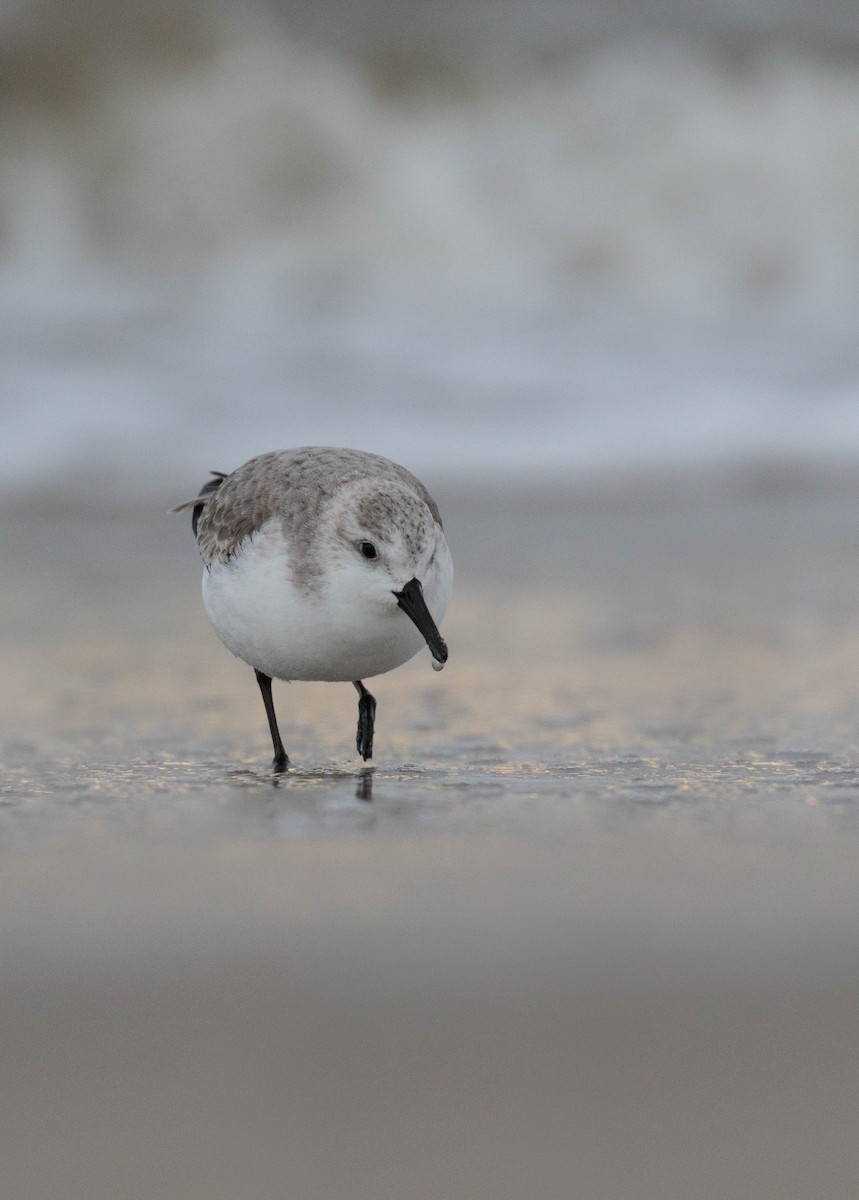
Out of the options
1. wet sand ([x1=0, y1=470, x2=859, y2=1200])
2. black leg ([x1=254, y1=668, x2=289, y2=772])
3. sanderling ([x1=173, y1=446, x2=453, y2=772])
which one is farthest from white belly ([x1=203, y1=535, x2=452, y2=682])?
wet sand ([x1=0, y1=470, x2=859, y2=1200])

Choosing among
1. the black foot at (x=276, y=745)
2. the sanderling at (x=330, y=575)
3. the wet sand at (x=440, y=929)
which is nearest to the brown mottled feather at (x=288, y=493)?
the sanderling at (x=330, y=575)

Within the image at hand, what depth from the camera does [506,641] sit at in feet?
18.4

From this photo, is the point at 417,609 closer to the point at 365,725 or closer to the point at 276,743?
the point at 365,725

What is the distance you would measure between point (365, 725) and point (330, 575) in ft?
1.77

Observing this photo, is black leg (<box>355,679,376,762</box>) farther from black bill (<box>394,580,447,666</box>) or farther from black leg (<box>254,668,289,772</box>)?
black bill (<box>394,580,447,666</box>)

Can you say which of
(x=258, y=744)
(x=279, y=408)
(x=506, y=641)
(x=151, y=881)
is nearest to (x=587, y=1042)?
(x=151, y=881)

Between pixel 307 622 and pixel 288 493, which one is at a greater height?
pixel 288 493

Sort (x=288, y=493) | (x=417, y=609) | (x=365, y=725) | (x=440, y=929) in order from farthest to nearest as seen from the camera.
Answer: (x=365, y=725)
(x=288, y=493)
(x=417, y=609)
(x=440, y=929)

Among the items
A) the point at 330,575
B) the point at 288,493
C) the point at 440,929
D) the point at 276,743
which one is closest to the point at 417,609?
the point at 330,575

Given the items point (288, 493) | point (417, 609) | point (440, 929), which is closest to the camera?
point (440, 929)

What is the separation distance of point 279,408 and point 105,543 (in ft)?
11.0

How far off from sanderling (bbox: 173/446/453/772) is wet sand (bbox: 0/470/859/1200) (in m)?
0.31

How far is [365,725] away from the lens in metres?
3.84

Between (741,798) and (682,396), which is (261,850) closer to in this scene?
(741,798)
